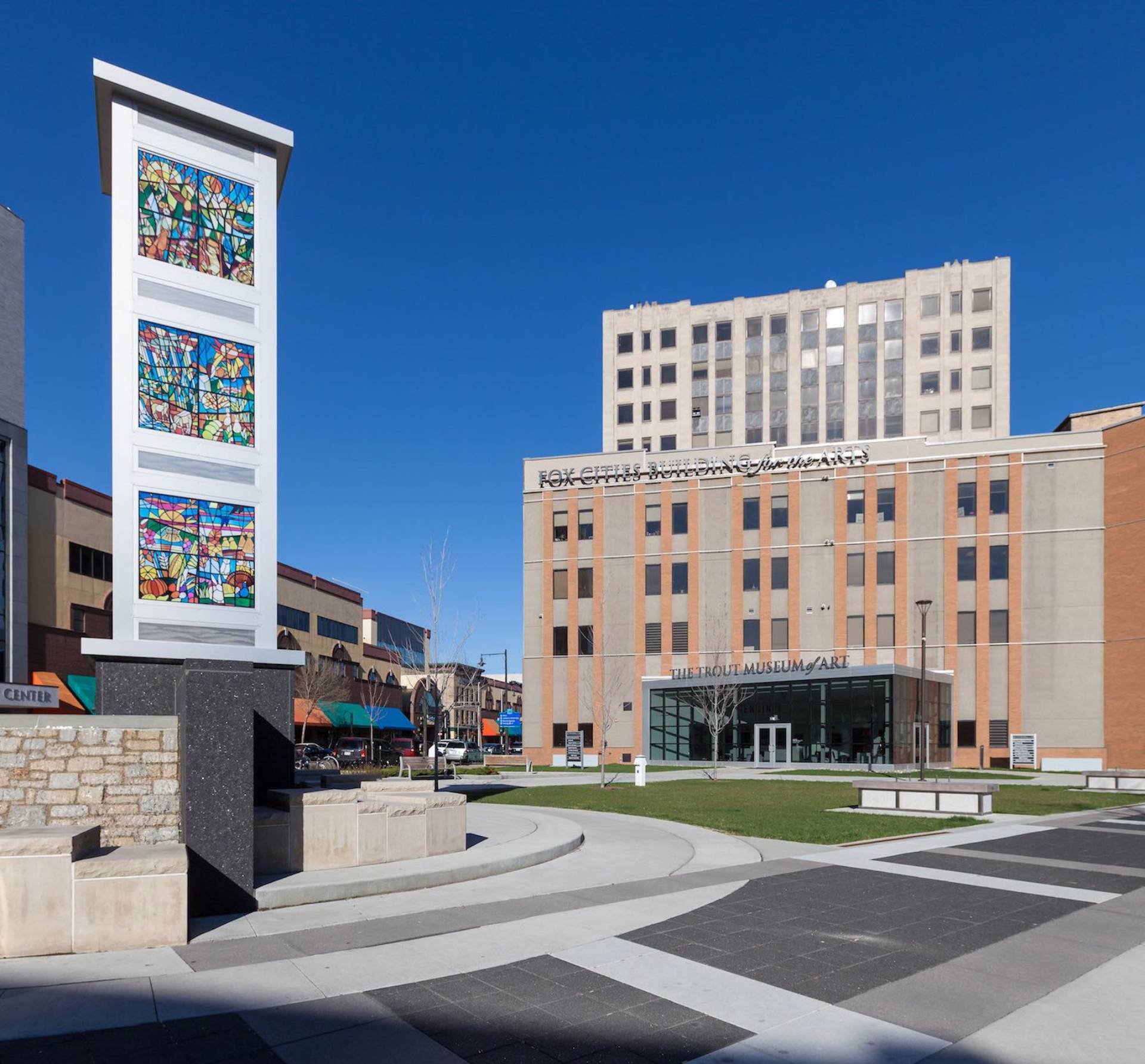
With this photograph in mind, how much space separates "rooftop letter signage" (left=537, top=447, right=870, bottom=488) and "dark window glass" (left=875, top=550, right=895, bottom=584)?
5.92 meters

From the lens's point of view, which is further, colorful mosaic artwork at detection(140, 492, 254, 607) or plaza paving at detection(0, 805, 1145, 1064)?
colorful mosaic artwork at detection(140, 492, 254, 607)

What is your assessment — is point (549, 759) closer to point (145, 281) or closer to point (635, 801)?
point (635, 801)

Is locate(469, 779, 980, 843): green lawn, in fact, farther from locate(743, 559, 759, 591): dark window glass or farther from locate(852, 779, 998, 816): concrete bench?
locate(743, 559, 759, 591): dark window glass

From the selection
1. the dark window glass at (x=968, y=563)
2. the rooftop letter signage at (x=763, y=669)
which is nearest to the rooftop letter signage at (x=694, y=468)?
the dark window glass at (x=968, y=563)

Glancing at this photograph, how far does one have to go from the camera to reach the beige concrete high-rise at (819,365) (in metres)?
75.2

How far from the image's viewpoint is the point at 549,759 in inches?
2328

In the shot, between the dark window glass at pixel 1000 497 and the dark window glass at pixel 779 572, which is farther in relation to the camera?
the dark window glass at pixel 779 572

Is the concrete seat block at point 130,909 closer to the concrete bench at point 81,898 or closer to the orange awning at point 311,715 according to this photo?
the concrete bench at point 81,898

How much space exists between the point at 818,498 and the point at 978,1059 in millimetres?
52492

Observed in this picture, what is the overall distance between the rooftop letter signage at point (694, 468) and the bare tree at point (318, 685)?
20659 millimetres

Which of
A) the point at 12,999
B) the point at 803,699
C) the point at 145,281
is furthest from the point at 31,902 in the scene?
the point at 803,699

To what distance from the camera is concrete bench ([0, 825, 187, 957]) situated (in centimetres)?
805

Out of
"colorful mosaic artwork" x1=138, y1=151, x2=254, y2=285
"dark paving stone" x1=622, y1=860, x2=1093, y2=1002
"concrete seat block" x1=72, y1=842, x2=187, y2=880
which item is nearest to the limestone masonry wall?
"concrete seat block" x1=72, y1=842, x2=187, y2=880

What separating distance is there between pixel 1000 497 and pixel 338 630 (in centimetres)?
5181
